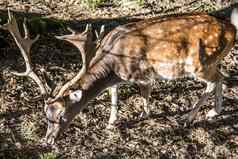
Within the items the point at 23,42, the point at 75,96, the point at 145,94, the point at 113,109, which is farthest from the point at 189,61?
the point at 23,42

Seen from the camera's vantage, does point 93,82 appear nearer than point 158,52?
Yes

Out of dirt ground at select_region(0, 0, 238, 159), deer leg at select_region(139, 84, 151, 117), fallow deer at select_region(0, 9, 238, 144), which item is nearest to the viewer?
fallow deer at select_region(0, 9, 238, 144)

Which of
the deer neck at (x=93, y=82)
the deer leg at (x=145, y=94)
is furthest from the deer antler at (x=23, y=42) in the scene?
the deer leg at (x=145, y=94)

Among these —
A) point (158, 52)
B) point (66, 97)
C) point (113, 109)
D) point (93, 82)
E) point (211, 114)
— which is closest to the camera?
point (66, 97)

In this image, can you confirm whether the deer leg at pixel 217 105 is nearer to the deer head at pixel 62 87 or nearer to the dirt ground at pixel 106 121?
the dirt ground at pixel 106 121

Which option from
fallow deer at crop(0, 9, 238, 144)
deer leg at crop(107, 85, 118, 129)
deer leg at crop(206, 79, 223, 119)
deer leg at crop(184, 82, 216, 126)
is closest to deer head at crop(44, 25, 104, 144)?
fallow deer at crop(0, 9, 238, 144)

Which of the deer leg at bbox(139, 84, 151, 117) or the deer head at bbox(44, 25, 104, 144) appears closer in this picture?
the deer head at bbox(44, 25, 104, 144)

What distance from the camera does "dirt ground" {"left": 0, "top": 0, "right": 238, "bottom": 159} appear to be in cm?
711

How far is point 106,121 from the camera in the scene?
24.7ft

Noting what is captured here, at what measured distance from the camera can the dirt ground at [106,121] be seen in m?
7.11

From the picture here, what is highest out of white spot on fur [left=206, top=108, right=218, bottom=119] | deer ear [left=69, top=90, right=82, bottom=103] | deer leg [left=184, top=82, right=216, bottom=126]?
deer ear [left=69, top=90, right=82, bottom=103]

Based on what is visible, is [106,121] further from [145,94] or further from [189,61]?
[189,61]

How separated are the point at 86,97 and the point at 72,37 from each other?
689 millimetres

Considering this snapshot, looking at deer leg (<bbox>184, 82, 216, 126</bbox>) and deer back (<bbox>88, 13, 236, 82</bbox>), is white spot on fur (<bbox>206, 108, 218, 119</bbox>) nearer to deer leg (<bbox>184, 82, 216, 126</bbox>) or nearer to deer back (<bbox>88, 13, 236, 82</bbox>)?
deer leg (<bbox>184, 82, 216, 126</bbox>)
